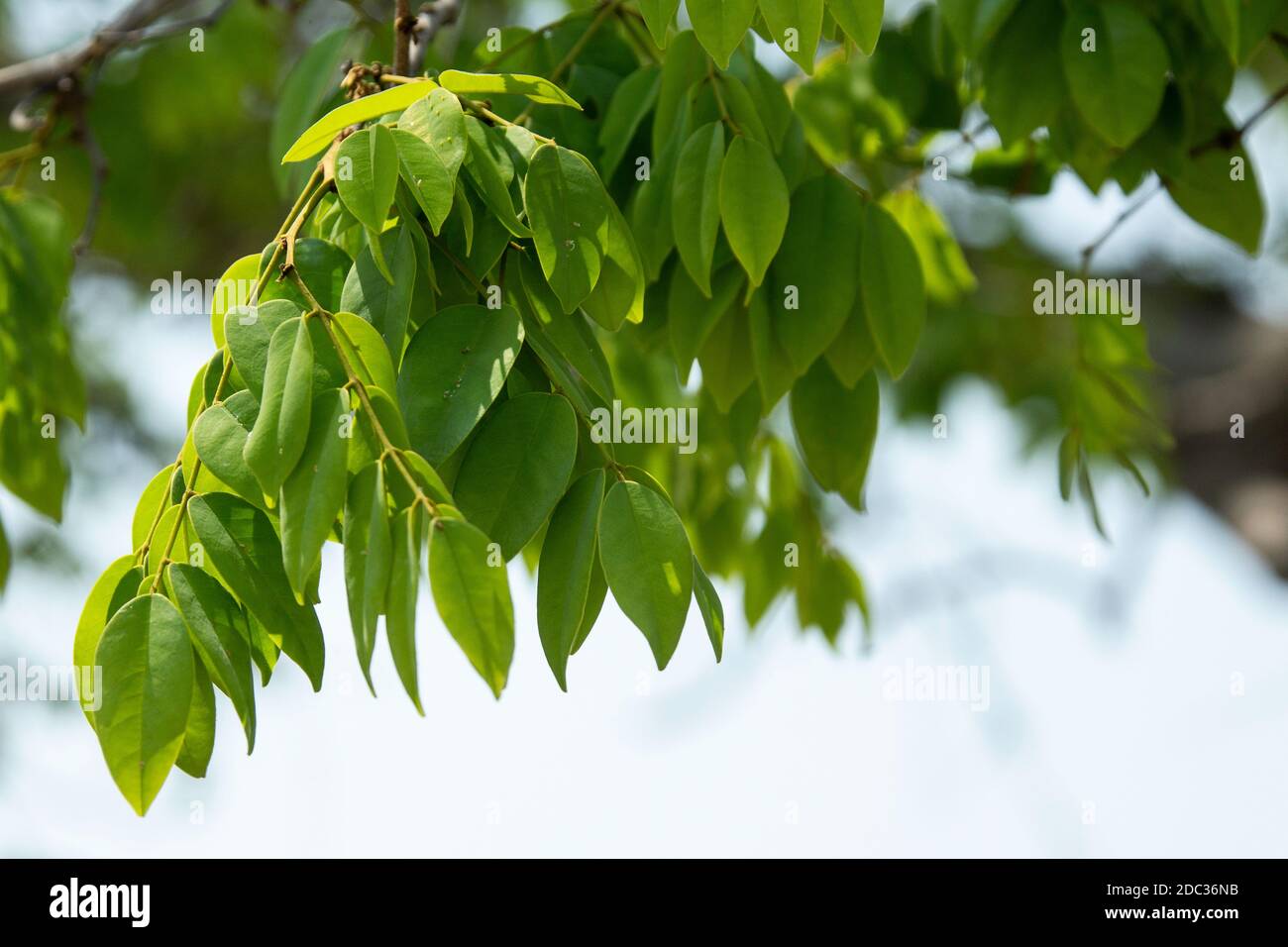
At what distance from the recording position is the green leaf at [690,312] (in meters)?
1.17

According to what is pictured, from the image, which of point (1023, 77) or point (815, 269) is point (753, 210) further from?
point (1023, 77)

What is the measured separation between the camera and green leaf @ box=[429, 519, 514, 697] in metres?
0.74

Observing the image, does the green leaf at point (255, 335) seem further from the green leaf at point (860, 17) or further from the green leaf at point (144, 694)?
the green leaf at point (860, 17)

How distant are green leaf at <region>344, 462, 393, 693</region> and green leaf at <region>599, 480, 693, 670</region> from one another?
159mm

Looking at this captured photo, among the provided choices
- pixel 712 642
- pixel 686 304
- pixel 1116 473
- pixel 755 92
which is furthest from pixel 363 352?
pixel 1116 473

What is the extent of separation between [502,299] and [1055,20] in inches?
27.6

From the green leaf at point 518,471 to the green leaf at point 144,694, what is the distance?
0.20 meters

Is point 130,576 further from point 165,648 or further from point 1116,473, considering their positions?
point 1116,473

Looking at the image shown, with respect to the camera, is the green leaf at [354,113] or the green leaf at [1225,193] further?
the green leaf at [1225,193]

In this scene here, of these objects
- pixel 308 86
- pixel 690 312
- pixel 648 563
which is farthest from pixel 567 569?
pixel 308 86

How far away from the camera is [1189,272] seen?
361 centimetres

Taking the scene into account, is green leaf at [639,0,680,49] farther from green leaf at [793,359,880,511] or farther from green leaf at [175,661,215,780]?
green leaf at [175,661,215,780]

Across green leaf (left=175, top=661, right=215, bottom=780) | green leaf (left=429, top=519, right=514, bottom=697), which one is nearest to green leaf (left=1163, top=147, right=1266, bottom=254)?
green leaf (left=429, top=519, right=514, bottom=697)

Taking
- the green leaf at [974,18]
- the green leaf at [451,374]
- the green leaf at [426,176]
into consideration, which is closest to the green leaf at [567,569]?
the green leaf at [451,374]
